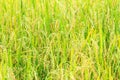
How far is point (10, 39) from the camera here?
188 cm

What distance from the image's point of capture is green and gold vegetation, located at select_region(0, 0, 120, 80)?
155cm

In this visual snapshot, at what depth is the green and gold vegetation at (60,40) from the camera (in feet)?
5.08

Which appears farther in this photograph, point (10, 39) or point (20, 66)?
point (10, 39)

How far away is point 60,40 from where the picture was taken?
1.88m

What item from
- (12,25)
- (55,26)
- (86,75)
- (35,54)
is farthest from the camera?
(12,25)

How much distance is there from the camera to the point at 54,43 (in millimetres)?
1801

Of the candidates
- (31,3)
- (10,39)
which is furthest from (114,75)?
(31,3)

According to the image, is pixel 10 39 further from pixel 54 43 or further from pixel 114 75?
pixel 114 75

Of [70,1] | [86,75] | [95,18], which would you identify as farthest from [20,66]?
[70,1]

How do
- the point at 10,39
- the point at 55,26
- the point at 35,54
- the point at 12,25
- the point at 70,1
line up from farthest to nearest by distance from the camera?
the point at 70,1 → the point at 12,25 → the point at 55,26 → the point at 10,39 → the point at 35,54

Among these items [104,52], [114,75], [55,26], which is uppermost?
[55,26]

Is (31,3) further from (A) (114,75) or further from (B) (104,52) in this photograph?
(A) (114,75)

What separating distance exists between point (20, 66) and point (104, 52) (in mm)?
481

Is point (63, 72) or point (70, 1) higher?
point (70, 1)
